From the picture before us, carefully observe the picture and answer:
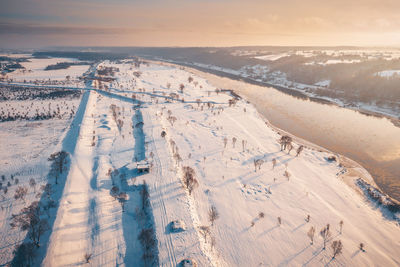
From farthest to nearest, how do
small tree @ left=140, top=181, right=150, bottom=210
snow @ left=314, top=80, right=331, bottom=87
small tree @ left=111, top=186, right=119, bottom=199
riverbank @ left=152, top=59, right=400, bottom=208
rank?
snow @ left=314, top=80, right=331, bottom=87 → riverbank @ left=152, top=59, right=400, bottom=208 → small tree @ left=111, top=186, right=119, bottom=199 → small tree @ left=140, top=181, right=150, bottom=210

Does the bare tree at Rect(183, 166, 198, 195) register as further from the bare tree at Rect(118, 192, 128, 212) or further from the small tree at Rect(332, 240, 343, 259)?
the small tree at Rect(332, 240, 343, 259)

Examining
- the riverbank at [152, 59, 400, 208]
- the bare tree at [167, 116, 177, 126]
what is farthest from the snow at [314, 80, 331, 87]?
the bare tree at [167, 116, 177, 126]

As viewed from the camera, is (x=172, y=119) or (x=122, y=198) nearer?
(x=122, y=198)

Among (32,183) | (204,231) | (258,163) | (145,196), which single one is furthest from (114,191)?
(258,163)

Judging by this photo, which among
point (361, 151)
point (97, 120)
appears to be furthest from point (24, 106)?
point (361, 151)

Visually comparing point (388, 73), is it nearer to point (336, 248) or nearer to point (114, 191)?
point (336, 248)

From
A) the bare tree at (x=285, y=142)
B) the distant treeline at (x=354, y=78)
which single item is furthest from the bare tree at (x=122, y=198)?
the distant treeline at (x=354, y=78)

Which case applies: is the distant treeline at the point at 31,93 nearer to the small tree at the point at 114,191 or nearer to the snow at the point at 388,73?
the small tree at the point at 114,191
